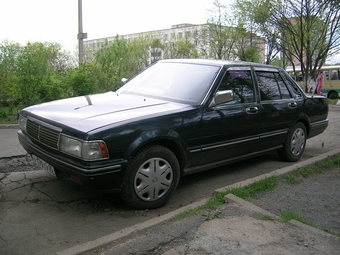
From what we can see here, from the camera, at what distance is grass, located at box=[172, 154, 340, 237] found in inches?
135

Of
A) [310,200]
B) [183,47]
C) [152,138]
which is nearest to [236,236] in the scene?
[152,138]

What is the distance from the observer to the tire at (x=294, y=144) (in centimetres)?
581

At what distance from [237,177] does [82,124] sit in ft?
8.54

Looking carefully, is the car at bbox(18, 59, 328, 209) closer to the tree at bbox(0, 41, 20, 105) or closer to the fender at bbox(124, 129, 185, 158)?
the fender at bbox(124, 129, 185, 158)

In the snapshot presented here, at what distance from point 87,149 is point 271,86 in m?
3.37

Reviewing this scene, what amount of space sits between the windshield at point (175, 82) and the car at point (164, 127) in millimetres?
13

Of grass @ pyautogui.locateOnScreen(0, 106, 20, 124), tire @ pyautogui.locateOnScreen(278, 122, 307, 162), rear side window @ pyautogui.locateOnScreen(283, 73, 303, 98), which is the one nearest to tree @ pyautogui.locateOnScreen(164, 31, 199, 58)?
grass @ pyautogui.locateOnScreen(0, 106, 20, 124)

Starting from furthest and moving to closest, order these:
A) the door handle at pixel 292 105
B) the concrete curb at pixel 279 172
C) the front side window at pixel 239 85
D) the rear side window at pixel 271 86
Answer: the door handle at pixel 292 105 → the rear side window at pixel 271 86 → the front side window at pixel 239 85 → the concrete curb at pixel 279 172

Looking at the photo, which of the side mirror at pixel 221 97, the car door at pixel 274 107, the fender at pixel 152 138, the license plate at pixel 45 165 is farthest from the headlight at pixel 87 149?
the car door at pixel 274 107

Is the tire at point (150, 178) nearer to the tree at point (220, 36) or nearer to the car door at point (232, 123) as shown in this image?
the car door at point (232, 123)

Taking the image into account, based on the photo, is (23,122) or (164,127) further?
(23,122)

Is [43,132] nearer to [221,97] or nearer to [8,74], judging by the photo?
[221,97]

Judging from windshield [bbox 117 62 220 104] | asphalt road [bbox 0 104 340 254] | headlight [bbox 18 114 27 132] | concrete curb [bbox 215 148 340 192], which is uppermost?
windshield [bbox 117 62 220 104]

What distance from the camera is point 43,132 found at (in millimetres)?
3777
